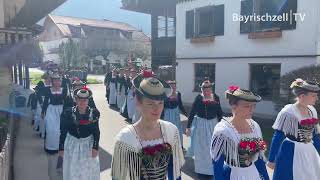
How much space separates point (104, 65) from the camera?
43.6m

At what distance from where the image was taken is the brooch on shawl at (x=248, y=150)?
148 inches

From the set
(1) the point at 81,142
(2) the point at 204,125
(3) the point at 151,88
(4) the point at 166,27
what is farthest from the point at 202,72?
(3) the point at 151,88

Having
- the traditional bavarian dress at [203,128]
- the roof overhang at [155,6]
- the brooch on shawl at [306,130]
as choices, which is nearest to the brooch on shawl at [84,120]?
the traditional bavarian dress at [203,128]

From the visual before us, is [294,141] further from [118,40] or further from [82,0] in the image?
[82,0]

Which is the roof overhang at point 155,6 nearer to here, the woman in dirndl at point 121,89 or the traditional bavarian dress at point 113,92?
the traditional bavarian dress at point 113,92

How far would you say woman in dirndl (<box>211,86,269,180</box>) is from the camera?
3.78 metres

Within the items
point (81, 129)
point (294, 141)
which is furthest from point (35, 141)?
point (294, 141)

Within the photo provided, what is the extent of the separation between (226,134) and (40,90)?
7.85m

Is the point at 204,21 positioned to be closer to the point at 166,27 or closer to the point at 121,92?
→ the point at 121,92

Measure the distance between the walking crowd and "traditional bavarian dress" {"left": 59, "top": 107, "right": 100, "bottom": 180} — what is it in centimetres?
2

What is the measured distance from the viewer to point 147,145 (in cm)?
326

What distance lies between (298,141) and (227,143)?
5.84ft

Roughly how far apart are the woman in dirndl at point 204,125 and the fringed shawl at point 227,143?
9.72ft

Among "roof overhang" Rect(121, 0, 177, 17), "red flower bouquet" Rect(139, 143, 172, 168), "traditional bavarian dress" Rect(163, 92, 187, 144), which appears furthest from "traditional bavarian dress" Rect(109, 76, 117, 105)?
"red flower bouquet" Rect(139, 143, 172, 168)
